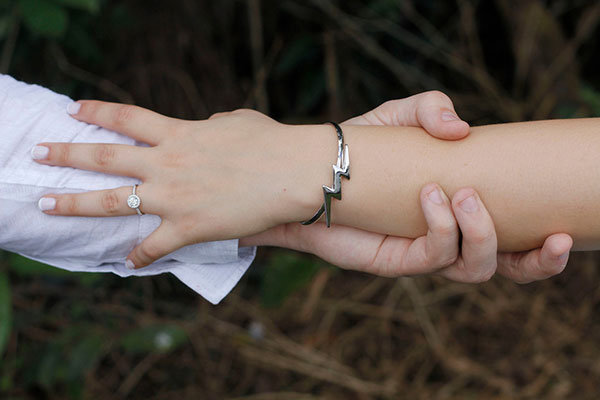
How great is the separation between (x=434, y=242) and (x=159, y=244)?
1.34ft

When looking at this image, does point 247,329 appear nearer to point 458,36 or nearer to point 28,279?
point 28,279

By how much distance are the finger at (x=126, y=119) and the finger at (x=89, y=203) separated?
100 millimetres

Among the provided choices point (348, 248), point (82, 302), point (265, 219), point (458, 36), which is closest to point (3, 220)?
point (265, 219)

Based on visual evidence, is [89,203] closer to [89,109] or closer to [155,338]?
[89,109]

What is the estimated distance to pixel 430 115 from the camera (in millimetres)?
798

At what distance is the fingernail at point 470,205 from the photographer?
718 millimetres

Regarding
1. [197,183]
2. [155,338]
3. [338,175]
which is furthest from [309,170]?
[155,338]

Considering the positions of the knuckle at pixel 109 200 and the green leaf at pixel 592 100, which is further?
the green leaf at pixel 592 100

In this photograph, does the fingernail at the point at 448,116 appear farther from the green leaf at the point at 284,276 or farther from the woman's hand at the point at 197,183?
the green leaf at the point at 284,276

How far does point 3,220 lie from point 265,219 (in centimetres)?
39

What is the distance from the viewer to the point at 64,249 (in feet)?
2.74

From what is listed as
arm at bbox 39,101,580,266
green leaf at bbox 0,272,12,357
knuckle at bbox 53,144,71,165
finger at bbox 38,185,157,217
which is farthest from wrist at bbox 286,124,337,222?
green leaf at bbox 0,272,12,357

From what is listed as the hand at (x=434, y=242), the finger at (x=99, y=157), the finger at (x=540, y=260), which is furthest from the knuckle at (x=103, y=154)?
the finger at (x=540, y=260)

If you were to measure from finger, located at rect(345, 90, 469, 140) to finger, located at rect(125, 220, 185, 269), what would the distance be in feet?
1.33
